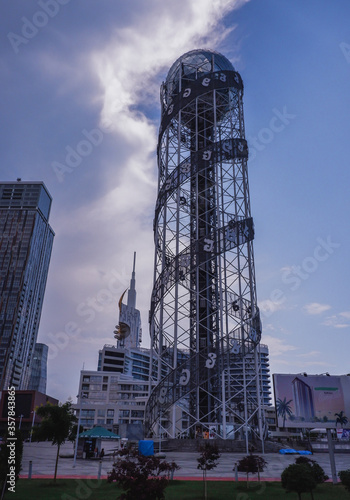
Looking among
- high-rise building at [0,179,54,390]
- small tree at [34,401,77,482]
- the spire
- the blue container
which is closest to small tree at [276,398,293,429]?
the blue container

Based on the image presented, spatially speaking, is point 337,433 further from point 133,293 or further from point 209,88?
point 133,293

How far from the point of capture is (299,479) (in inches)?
445

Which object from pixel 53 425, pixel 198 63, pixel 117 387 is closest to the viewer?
pixel 53 425

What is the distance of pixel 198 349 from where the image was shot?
3888 cm

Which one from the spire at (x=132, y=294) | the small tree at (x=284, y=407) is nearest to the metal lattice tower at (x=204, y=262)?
the small tree at (x=284, y=407)

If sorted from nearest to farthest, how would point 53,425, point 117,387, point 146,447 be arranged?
point 53,425 → point 146,447 → point 117,387

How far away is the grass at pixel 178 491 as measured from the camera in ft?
43.9

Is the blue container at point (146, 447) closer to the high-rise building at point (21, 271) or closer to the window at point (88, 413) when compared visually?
the window at point (88, 413)

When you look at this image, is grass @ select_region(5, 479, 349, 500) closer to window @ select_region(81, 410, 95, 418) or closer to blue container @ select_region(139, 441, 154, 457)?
blue container @ select_region(139, 441, 154, 457)

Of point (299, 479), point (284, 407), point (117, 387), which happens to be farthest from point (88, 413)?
point (299, 479)

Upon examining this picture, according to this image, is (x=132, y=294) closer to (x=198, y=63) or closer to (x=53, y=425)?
(x=198, y=63)

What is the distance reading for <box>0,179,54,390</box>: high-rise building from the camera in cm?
16212

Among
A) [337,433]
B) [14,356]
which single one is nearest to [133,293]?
[14,356]

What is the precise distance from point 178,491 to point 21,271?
167 m
